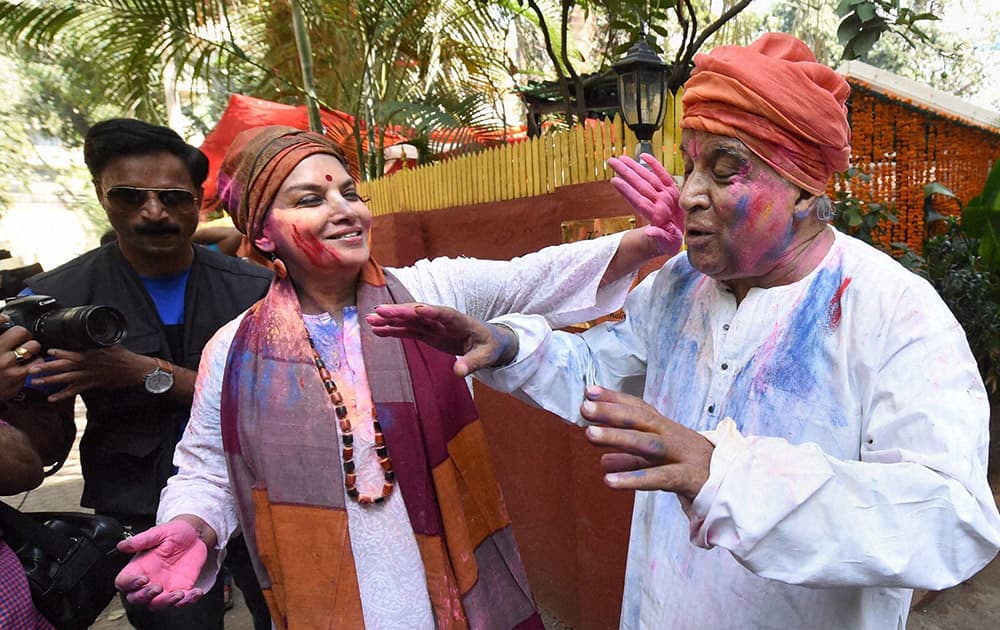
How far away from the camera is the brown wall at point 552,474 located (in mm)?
2645

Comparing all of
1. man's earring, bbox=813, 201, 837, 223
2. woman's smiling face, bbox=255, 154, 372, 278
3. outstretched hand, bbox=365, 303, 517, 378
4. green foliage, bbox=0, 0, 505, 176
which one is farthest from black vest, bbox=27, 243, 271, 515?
green foliage, bbox=0, 0, 505, 176

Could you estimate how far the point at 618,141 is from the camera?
8.42 feet

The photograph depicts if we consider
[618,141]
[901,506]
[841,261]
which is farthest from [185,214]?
[901,506]

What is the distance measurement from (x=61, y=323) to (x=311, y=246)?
2.58ft

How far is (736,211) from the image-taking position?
4.10 ft

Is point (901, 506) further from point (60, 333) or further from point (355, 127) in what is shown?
point (355, 127)

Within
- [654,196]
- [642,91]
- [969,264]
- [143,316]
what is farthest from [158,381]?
[969,264]

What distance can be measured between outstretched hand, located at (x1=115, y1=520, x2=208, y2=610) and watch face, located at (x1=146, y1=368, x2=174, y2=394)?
62cm

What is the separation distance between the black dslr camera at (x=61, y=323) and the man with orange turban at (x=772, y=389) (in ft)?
3.40

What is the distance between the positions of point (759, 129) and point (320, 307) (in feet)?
3.78

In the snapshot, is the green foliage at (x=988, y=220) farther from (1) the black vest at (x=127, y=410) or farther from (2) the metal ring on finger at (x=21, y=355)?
(2) the metal ring on finger at (x=21, y=355)

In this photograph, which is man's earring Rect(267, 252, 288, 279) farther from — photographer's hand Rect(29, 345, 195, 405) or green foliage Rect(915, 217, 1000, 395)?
green foliage Rect(915, 217, 1000, 395)

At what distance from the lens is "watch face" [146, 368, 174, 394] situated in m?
1.94

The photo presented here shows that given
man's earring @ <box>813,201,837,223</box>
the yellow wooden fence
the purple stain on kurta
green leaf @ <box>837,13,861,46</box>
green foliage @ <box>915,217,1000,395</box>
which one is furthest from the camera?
green foliage @ <box>915,217,1000,395</box>
